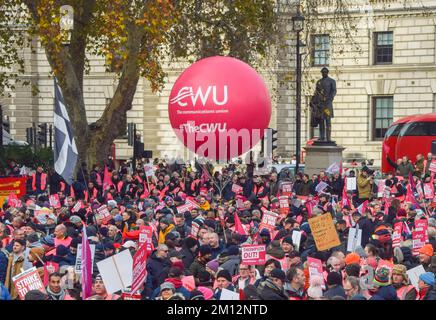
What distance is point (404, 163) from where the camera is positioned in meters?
27.8

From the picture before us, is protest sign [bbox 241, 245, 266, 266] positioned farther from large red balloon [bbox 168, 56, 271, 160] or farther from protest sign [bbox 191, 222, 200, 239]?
large red balloon [bbox 168, 56, 271, 160]

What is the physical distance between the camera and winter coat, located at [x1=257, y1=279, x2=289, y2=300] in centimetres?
1009

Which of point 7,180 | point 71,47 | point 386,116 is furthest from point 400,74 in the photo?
point 7,180

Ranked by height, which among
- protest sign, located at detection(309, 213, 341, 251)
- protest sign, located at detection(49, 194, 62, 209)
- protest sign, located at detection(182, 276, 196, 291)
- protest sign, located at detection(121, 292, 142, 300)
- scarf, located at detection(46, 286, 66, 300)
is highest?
protest sign, located at detection(309, 213, 341, 251)

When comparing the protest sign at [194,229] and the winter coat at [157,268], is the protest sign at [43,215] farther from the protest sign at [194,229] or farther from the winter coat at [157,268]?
the winter coat at [157,268]

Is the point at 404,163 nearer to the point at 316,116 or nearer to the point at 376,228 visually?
the point at 316,116

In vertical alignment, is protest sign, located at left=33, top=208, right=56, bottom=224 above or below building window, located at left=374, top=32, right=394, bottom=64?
below

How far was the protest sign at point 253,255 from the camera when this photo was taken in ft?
37.2

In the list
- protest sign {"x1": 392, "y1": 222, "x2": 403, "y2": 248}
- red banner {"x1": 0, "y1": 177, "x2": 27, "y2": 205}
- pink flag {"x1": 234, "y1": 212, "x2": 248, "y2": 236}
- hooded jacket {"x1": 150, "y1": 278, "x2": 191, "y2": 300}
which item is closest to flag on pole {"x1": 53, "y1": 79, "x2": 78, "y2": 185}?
pink flag {"x1": 234, "y1": 212, "x2": 248, "y2": 236}

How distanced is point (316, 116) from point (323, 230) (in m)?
16.7

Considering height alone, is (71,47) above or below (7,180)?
above

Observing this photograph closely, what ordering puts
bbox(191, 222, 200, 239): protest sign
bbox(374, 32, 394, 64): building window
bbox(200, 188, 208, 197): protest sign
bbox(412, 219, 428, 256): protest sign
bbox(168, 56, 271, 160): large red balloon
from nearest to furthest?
bbox(412, 219, 428, 256): protest sign < bbox(191, 222, 200, 239): protest sign < bbox(168, 56, 271, 160): large red balloon < bbox(200, 188, 208, 197): protest sign < bbox(374, 32, 394, 64): building window

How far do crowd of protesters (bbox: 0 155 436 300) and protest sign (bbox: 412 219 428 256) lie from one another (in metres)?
0.08

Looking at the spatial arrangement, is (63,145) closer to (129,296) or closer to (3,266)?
(3,266)
